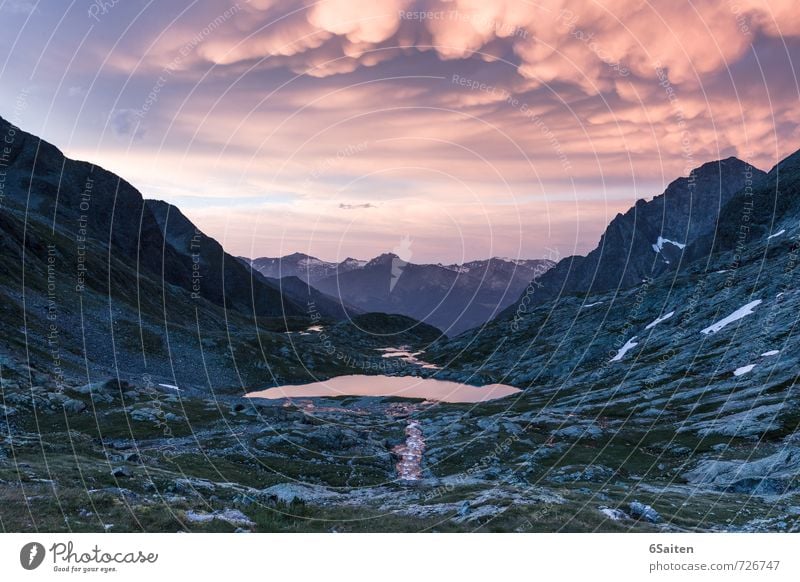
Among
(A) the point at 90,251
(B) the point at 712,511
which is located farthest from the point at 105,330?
(B) the point at 712,511

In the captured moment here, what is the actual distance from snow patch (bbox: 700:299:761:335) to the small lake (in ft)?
182

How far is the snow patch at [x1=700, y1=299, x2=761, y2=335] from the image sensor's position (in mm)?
126844

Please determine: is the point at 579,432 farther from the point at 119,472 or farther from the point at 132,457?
the point at 119,472

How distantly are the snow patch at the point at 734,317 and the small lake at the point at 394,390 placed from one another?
182 feet

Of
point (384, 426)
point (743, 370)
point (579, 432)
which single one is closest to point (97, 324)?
point (384, 426)

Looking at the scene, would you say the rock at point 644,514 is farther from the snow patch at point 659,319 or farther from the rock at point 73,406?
the snow patch at point 659,319

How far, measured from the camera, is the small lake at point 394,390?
144875 mm

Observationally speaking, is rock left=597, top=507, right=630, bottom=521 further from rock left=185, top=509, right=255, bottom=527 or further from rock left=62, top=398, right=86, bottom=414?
rock left=62, top=398, right=86, bottom=414

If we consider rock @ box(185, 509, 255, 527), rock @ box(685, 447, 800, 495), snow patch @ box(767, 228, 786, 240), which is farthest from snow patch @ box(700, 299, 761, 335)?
rock @ box(185, 509, 255, 527)

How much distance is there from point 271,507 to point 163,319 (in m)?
147

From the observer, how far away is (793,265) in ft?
445

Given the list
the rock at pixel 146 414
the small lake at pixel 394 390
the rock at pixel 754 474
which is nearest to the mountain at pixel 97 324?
the small lake at pixel 394 390

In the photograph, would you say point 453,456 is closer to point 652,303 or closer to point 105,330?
point 105,330

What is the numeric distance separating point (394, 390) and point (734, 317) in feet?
310
